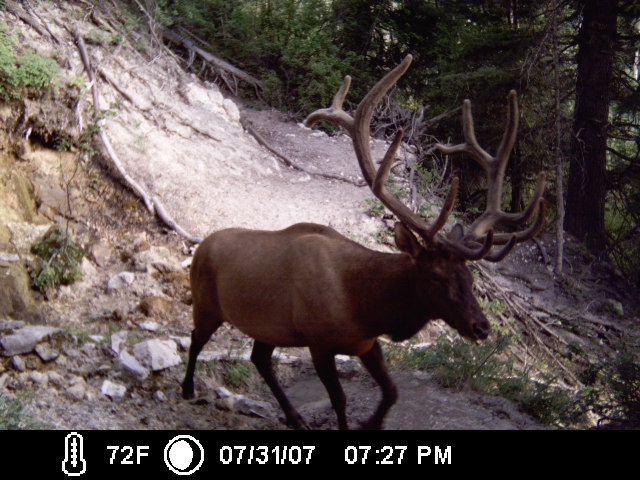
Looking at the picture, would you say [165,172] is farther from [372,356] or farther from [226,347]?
[372,356]

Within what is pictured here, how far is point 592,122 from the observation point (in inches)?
479

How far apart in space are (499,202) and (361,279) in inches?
52.6

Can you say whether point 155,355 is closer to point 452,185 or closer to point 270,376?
point 270,376

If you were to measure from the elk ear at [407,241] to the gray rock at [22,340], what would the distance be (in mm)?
3325

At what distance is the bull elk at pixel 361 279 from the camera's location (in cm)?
451

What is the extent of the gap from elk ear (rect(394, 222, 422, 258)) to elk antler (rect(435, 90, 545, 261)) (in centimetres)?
29

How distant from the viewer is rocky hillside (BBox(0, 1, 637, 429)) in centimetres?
560

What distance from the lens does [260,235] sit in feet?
18.1

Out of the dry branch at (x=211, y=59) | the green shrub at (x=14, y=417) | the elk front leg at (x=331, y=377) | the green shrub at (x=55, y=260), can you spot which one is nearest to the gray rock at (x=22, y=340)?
the green shrub at (x=14, y=417)

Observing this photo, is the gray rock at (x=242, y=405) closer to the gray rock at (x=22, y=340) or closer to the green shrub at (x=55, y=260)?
the gray rock at (x=22, y=340)

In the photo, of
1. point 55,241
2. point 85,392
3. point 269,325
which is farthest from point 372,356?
point 55,241

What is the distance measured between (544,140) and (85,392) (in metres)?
9.33

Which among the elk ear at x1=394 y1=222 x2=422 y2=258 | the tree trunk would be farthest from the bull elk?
the tree trunk

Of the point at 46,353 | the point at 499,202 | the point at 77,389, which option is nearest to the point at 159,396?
the point at 77,389
